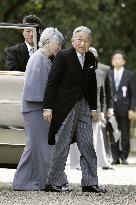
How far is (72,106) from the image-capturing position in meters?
11.3

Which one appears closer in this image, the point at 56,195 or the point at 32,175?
the point at 56,195

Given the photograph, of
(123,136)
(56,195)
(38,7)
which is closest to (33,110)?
(56,195)

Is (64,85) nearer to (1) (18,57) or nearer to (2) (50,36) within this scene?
(2) (50,36)

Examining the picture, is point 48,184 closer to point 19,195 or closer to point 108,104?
point 19,195

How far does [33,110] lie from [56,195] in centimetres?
106

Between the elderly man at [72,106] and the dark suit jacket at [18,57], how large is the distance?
0.99m

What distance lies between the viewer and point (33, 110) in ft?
38.1

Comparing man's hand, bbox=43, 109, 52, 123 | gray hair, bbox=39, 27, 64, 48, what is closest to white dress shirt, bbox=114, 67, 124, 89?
gray hair, bbox=39, 27, 64, 48

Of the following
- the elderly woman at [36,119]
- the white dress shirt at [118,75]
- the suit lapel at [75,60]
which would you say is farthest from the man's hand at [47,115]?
the white dress shirt at [118,75]

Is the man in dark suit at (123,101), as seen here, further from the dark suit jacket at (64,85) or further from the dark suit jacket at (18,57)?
the dark suit jacket at (64,85)

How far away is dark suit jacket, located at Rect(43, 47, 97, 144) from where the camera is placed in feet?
37.0

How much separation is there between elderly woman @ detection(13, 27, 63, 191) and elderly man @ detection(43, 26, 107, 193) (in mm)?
268

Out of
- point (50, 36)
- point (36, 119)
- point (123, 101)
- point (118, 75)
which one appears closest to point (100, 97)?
point (123, 101)

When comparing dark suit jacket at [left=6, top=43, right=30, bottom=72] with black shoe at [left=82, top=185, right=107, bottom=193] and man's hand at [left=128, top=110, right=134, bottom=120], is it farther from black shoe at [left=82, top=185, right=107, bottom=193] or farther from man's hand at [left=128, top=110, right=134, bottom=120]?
man's hand at [left=128, top=110, right=134, bottom=120]
